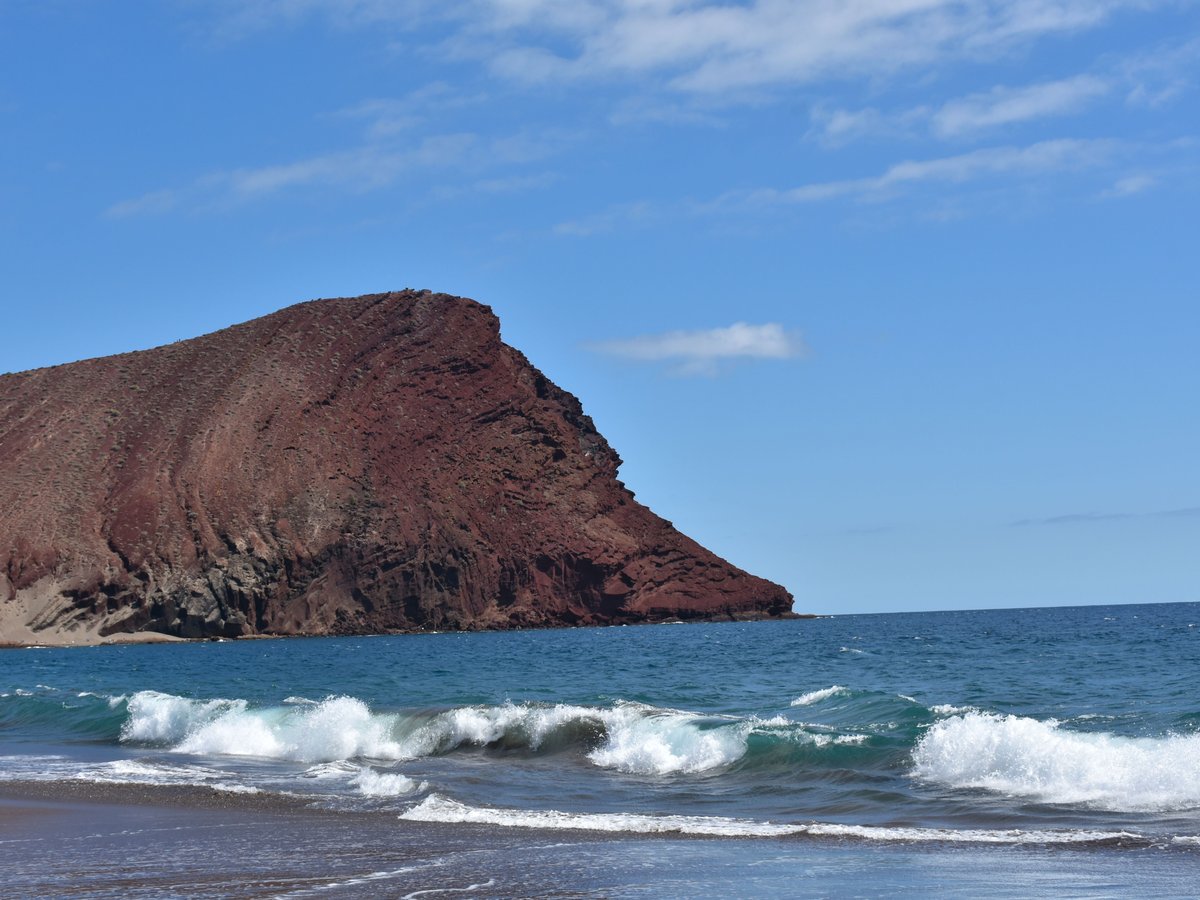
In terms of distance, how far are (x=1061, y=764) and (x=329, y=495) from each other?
3379 inches

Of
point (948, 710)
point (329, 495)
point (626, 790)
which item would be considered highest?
point (329, 495)

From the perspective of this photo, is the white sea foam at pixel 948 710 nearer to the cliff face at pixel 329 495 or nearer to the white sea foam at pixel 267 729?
the white sea foam at pixel 267 729

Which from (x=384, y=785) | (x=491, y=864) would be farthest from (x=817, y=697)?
(x=491, y=864)

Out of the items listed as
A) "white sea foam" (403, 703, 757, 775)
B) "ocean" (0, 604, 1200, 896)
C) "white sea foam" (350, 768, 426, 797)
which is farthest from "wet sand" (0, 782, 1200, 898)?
"white sea foam" (403, 703, 757, 775)

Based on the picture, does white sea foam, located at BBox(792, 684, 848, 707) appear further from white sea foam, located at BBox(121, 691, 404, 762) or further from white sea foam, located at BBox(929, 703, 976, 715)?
white sea foam, located at BBox(121, 691, 404, 762)

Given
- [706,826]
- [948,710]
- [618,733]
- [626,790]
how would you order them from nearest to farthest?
1. [706,826]
2. [626,790]
3. [618,733]
4. [948,710]

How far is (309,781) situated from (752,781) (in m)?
6.31

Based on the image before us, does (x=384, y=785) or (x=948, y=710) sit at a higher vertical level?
(x=948, y=710)

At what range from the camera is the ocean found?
10961 mm

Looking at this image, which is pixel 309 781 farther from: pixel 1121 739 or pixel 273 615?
pixel 273 615

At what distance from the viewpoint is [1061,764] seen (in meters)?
16.1

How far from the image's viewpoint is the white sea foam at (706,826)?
41.5 feet

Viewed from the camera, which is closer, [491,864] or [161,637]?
[491,864]

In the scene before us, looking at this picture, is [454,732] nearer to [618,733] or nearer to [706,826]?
[618,733]
